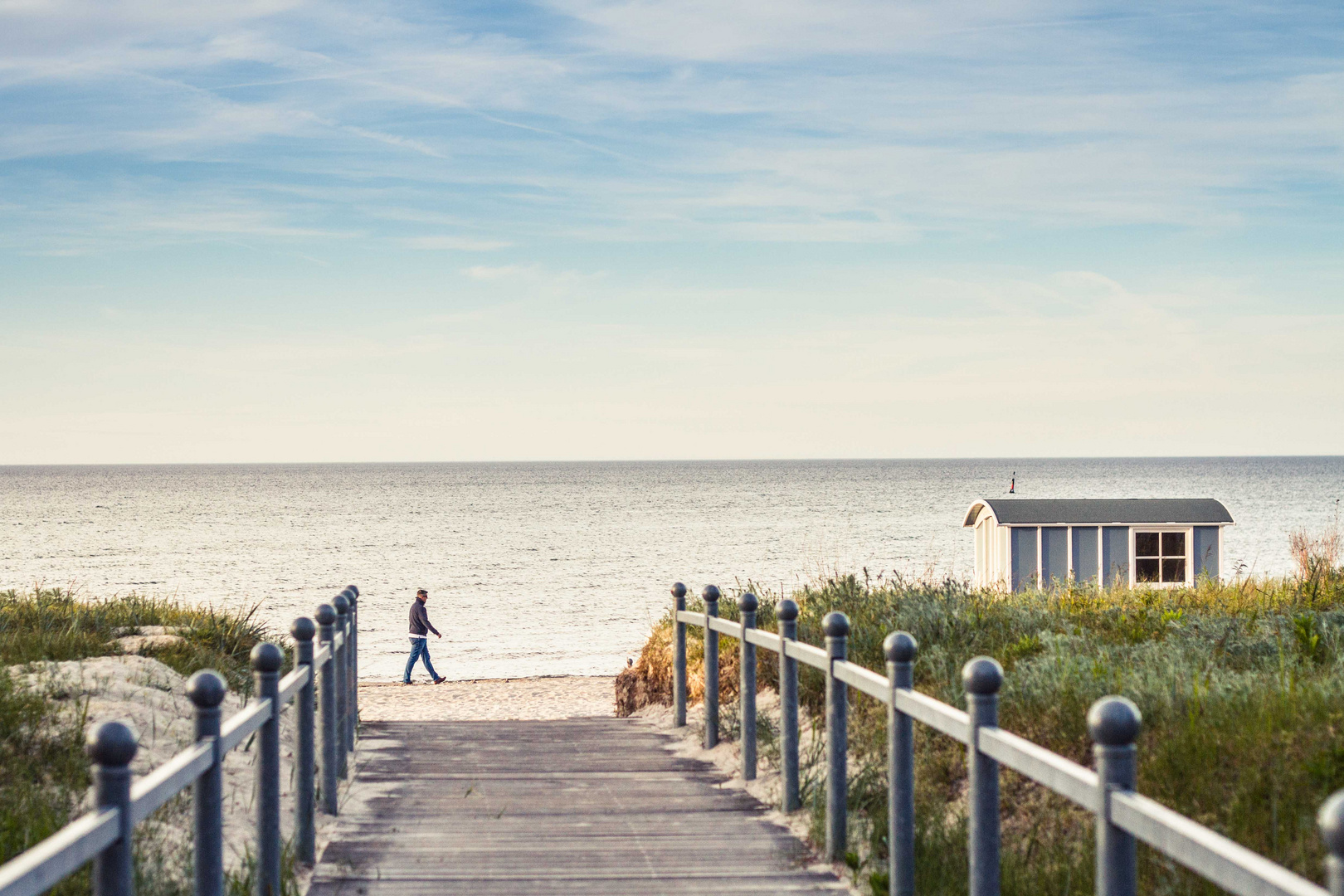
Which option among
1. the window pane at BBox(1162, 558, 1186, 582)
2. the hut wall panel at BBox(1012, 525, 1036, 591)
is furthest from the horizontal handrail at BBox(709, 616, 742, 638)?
the window pane at BBox(1162, 558, 1186, 582)

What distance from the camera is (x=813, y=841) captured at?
5922 mm

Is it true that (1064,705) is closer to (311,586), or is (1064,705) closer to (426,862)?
(426,862)

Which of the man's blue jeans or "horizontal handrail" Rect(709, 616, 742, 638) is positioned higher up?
"horizontal handrail" Rect(709, 616, 742, 638)

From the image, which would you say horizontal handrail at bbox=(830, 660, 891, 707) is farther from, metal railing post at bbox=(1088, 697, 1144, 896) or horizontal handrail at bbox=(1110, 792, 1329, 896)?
horizontal handrail at bbox=(1110, 792, 1329, 896)

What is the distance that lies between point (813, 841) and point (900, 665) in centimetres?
153

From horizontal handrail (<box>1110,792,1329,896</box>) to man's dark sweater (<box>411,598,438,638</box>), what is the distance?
22.3 meters

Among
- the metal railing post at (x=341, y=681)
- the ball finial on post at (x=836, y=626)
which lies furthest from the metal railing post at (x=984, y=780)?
the metal railing post at (x=341, y=681)

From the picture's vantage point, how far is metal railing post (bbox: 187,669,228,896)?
12.8 feet

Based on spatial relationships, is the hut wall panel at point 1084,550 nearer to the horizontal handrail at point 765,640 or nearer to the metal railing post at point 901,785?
the horizontal handrail at point 765,640

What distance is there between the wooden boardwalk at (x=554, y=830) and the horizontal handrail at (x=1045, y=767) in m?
1.75

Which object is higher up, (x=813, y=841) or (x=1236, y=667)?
(x=1236, y=667)

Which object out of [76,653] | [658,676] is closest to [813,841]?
[76,653]

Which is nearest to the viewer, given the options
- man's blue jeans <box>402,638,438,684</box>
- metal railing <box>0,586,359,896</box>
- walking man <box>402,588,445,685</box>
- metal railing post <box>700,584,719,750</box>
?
metal railing <box>0,586,359,896</box>

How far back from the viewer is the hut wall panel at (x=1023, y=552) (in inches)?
1014
